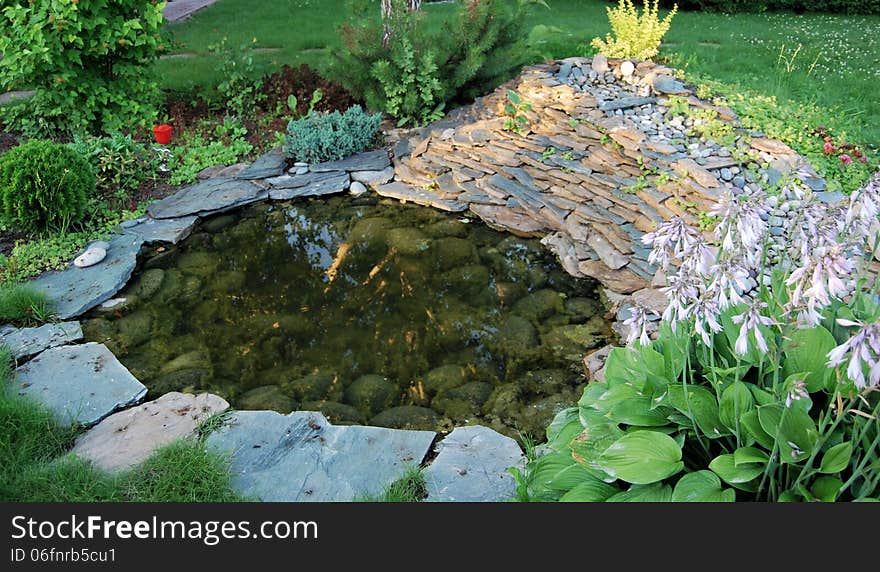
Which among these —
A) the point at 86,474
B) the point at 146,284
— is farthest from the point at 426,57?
the point at 86,474

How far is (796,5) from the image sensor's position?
1345 centimetres

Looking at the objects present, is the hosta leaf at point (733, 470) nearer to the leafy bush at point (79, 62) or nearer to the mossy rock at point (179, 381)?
the mossy rock at point (179, 381)

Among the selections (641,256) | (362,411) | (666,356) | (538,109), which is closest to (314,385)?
(362,411)

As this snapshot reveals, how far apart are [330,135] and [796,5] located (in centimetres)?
1074

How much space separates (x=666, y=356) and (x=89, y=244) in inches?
178

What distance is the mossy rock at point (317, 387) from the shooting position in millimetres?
4090

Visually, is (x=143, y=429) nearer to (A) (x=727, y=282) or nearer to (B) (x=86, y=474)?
(B) (x=86, y=474)

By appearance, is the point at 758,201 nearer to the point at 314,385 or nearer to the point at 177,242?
the point at 314,385

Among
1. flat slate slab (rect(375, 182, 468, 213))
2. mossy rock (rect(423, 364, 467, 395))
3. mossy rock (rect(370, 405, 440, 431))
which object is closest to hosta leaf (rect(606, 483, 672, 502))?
mossy rock (rect(370, 405, 440, 431))

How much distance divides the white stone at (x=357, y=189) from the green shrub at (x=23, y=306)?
2.76 m

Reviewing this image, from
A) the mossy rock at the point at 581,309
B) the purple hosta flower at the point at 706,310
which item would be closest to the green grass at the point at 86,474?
the purple hosta flower at the point at 706,310

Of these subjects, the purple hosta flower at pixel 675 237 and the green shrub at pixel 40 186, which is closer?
the purple hosta flower at pixel 675 237

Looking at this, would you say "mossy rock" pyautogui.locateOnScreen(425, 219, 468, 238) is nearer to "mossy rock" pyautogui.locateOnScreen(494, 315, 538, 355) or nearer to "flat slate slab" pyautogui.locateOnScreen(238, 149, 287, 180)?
"mossy rock" pyautogui.locateOnScreen(494, 315, 538, 355)

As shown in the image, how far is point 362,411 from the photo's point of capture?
3.98 meters
